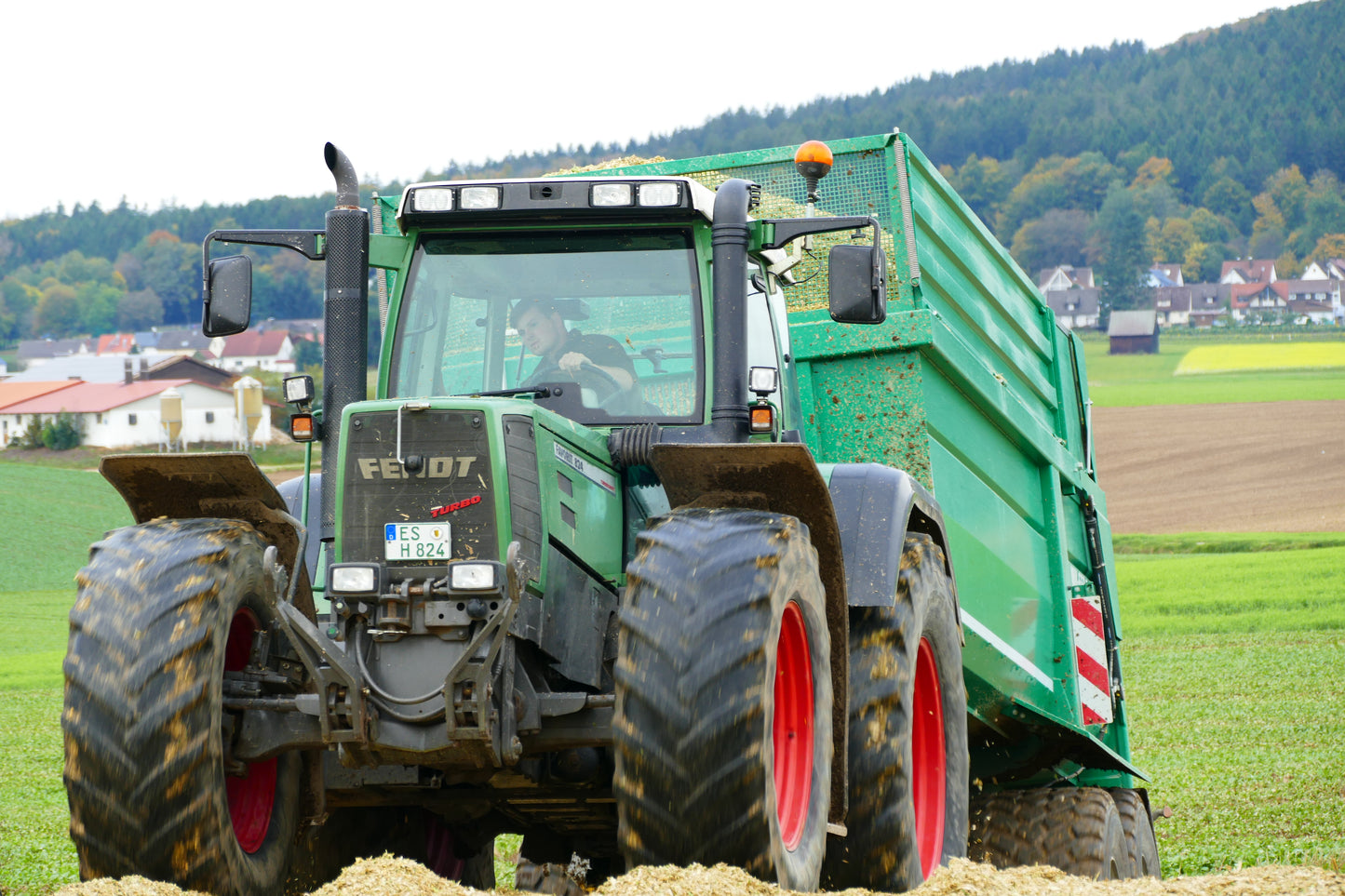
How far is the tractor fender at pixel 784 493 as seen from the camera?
167 inches

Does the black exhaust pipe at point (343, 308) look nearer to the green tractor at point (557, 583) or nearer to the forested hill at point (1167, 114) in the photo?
the green tractor at point (557, 583)

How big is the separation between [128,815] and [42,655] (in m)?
23.4

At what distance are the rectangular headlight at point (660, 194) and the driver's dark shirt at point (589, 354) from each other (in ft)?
1.56

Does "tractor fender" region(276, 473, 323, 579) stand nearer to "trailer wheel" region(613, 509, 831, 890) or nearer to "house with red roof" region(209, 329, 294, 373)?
"trailer wheel" region(613, 509, 831, 890)

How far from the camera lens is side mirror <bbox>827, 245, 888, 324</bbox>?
196 inches

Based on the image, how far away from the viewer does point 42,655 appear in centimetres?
2539

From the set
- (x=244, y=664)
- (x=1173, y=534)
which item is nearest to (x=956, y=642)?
(x=244, y=664)

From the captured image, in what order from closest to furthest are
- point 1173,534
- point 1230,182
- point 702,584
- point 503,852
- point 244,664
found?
point 702,584, point 244,664, point 503,852, point 1173,534, point 1230,182

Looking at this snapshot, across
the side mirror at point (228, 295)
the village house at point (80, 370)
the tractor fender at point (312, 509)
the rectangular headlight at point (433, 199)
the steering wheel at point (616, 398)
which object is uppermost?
the rectangular headlight at point (433, 199)

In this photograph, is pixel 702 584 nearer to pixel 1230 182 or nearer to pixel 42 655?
pixel 42 655

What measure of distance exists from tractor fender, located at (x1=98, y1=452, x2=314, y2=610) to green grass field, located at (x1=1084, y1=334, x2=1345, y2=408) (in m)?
49.2

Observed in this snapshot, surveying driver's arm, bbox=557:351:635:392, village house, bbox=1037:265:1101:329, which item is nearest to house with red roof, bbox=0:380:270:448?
village house, bbox=1037:265:1101:329

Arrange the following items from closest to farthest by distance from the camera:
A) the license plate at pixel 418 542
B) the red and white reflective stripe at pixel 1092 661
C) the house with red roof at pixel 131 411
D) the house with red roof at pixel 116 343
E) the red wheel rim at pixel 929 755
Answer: the license plate at pixel 418 542 → the red wheel rim at pixel 929 755 → the red and white reflective stripe at pixel 1092 661 → the house with red roof at pixel 131 411 → the house with red roof at pixel 116 343

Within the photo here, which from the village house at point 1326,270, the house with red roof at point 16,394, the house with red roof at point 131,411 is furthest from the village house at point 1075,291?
the house with red roof at point 16,394
